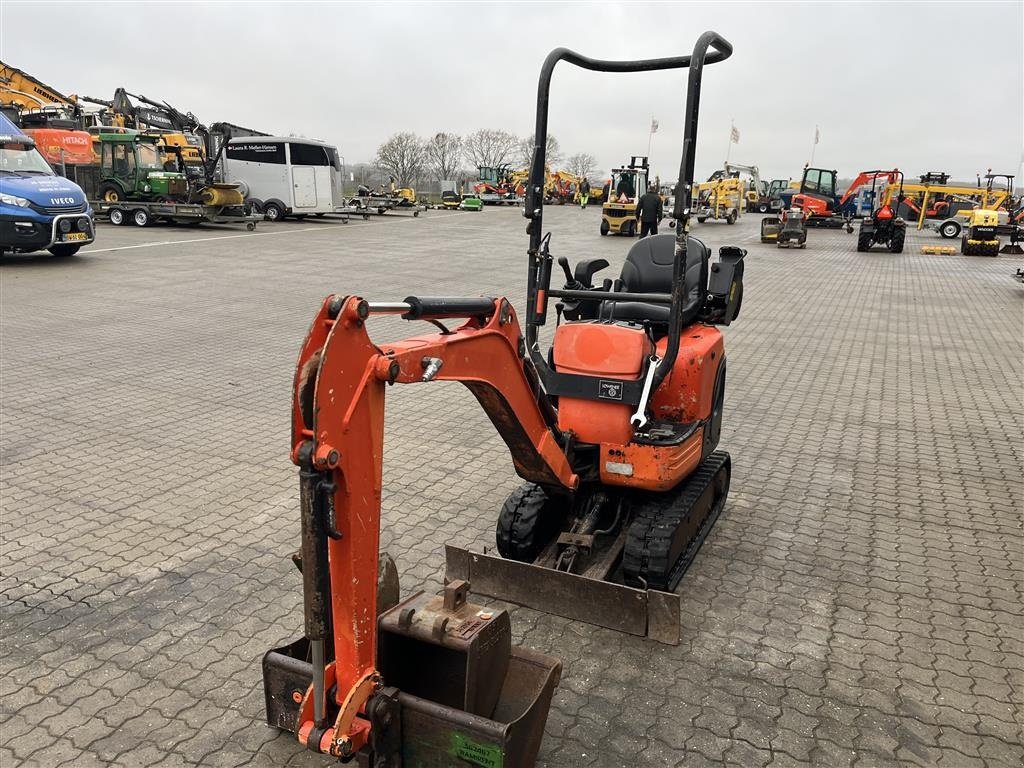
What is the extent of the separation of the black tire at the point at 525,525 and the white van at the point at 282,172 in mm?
25220

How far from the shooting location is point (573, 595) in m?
3.81

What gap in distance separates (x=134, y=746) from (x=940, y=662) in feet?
11.9

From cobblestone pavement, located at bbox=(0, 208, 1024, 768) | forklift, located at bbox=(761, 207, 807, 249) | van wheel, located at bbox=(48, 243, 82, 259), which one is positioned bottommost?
cobblestone pavement, located at bbox=(0, 208, 1024, 768)

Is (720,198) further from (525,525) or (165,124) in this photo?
(525,525)

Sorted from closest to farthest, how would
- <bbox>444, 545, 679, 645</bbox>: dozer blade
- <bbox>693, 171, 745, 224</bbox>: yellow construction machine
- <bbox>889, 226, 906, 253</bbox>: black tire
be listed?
<bbox>444, 545, 679, 645</bbox>: dozer blade
<bbox>889, 226, 906, 253</bbox>: black tire
<bbox>693, 171, 745, 224</bbox>: yellow construction machine

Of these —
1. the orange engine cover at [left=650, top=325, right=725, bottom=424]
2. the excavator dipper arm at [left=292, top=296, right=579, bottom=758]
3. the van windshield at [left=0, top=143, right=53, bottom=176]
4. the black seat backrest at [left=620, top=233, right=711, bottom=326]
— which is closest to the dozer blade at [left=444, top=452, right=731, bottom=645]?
the orange engine cover at [left=650, top=325, right=725, bottom=424]

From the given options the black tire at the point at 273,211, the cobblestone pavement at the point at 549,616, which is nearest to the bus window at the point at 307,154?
the black tire at the point at 273,211

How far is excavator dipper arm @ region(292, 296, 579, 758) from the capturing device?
2.37m

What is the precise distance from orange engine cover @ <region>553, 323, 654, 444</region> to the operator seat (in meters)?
0.37

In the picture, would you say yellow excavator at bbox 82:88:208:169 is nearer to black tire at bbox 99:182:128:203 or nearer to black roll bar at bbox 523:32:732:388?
black tire at bbox 99:182:128:203

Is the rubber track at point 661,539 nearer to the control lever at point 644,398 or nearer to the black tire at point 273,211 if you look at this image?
the control lever at point 644,398

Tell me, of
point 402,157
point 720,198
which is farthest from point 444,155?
point 720,198

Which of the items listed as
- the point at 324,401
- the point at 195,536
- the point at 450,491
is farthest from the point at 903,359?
the point at 324,401

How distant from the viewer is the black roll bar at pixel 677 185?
374cm
